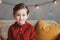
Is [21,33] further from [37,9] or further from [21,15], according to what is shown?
[37,9]

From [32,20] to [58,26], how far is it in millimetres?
417

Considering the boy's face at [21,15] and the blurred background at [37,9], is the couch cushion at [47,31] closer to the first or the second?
the blurred background at [37,9]

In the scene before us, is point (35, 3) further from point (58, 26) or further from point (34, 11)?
point (58, 26)

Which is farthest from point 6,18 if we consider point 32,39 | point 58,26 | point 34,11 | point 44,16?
point 32,39

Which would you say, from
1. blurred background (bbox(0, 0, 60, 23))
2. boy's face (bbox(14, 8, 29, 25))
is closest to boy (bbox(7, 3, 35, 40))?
boy's face (bbox(14, 8, 29, 25))

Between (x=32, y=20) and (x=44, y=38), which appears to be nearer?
(x=44, y=38)

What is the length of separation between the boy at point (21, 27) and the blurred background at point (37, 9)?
97cm

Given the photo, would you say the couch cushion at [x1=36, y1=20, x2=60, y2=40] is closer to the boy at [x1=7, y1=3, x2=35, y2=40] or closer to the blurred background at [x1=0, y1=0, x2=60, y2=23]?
the blurred background at [x1=0, y1=0, x2=60, y2=23]

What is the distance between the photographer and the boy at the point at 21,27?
3.48 ft

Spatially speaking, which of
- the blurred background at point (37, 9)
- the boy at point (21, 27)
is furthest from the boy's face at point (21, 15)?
A: the blurred background at point (37, 9)

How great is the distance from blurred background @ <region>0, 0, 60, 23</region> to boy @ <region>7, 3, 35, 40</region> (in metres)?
0.97

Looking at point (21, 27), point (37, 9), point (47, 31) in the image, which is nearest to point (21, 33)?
point (21, 27)

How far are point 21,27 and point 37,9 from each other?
3.52 ft

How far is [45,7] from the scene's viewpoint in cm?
217
